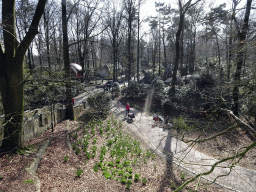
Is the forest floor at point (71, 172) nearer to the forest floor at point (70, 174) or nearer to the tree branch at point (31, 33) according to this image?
the forest floor at point (70, 174)

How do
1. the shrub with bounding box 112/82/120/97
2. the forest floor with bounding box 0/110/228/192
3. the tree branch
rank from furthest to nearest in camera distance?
1. the shrub with bounding box 112/82/120/97
2. the tree branch
3. the forest floor with bounding box 0/110/228/192

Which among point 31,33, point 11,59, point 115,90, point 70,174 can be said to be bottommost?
point 70,174

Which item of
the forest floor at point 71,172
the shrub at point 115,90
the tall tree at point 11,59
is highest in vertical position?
the tall tree at point 11,59

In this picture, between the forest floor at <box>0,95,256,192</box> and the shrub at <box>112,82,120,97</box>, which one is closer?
the forest floor at <box>0,95,256,192</box>

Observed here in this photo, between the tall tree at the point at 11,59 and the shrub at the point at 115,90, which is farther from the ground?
the tall tree at the point at 11,59

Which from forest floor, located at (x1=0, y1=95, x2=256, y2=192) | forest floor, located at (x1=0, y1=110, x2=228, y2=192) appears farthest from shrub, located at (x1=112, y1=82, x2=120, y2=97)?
forest floor, located at (x1=0, y1=110, x2=228, y2=192)

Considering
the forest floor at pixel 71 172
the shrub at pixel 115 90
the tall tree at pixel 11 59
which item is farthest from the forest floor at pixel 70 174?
the shrub at pixel 115 90

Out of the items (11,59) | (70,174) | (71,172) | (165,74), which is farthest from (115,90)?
(11,59)

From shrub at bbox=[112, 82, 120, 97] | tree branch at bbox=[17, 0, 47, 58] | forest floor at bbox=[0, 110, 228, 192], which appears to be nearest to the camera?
forest floor at bbox=[0, 110, 228, 192]

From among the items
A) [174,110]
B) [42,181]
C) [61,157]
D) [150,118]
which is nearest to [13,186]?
[42,181]

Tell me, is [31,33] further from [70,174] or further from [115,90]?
[115,90]

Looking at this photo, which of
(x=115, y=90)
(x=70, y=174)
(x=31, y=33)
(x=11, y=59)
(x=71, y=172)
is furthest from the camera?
(x=115, y=90)

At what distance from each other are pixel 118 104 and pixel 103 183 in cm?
1118

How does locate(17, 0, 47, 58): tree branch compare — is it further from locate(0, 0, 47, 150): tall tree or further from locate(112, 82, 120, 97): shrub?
locate(112, 82, 120, 97): shrub
